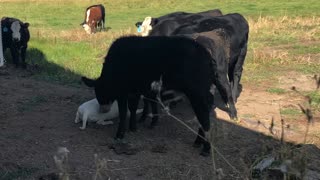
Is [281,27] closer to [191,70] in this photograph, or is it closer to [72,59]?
[72,59]

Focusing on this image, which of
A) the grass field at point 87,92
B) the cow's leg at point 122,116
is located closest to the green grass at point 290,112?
the grass field at point 87,92

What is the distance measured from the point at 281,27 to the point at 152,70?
12.9 metres

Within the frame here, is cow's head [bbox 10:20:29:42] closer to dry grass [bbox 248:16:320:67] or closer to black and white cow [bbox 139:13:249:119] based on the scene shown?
black and white cow [bbox 139:13:249:119]

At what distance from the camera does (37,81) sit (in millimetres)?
10391

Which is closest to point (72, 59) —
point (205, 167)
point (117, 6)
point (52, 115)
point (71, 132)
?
point (52, 115)

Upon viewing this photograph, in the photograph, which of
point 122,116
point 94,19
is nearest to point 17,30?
point 122,116

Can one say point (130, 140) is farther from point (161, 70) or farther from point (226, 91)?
point (226, 91)

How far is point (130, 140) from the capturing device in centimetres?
698

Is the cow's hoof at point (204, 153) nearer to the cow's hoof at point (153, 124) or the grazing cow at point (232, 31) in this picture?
the cow's hoof at point (153, 124)

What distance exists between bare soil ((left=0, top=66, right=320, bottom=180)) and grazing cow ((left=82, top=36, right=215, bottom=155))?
1.27ft

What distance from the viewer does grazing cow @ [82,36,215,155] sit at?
627 cm

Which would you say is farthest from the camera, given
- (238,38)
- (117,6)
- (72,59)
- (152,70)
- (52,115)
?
(117,6)

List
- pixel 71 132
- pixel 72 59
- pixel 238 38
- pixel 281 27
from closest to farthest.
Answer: pixel 71 132 → pixel 238 38 → pixel 72 59 → pixel 281 27

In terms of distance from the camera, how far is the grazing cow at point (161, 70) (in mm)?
6270
